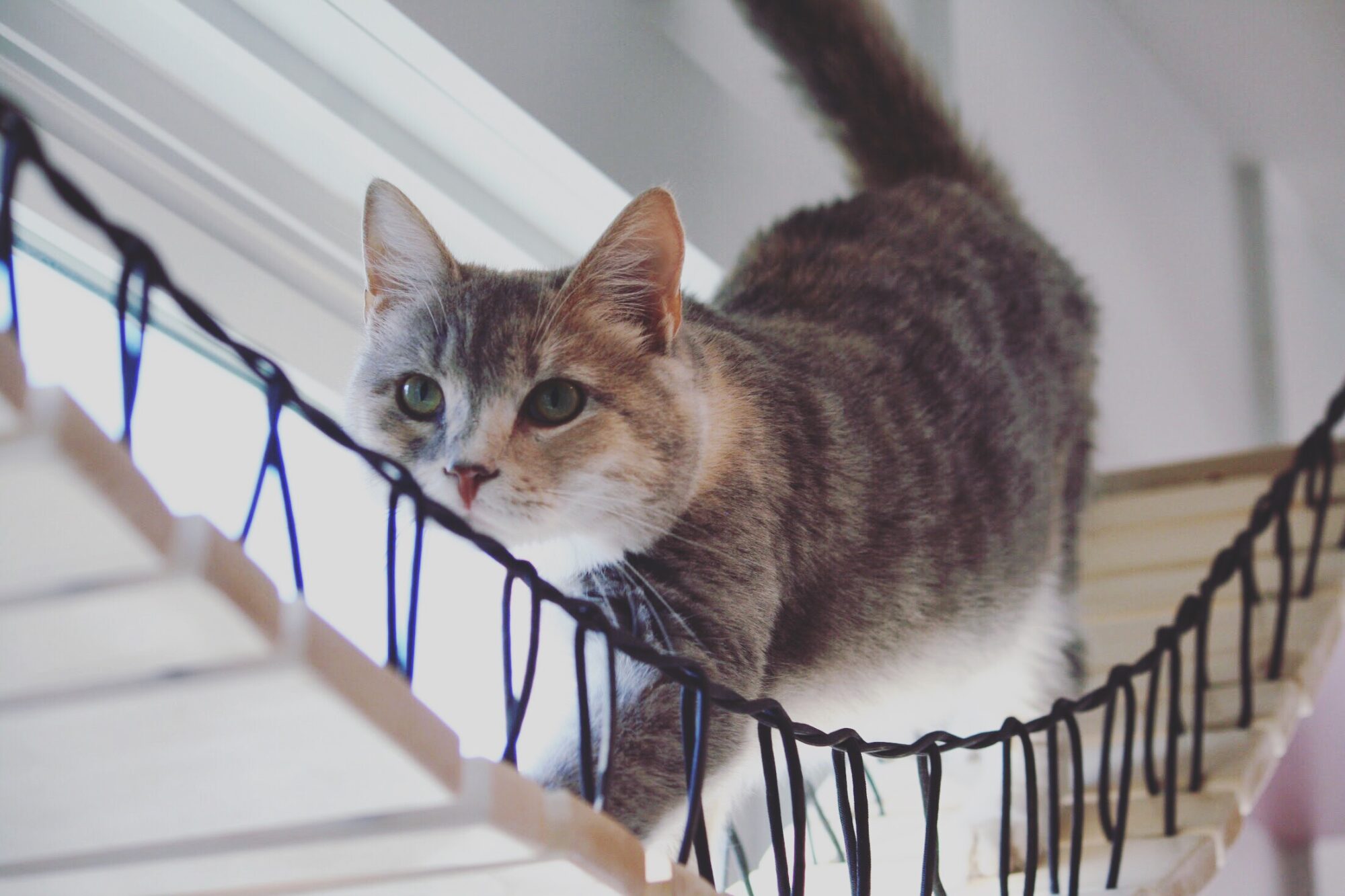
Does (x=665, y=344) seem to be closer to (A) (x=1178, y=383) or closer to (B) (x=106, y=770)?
(B) (x=106, y=770)

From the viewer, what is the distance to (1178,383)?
9.48 feet

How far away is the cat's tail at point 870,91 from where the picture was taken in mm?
1634

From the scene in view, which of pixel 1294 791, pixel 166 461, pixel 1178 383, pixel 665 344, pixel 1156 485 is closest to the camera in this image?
pixel 665 344

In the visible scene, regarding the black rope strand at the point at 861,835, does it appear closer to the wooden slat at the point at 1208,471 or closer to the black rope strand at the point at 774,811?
the black rope strand at the point at 774,811

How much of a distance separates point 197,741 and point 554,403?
1.60ft

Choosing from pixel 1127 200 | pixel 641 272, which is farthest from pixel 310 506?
pixel 1127 200

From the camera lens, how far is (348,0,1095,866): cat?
2.94 ft

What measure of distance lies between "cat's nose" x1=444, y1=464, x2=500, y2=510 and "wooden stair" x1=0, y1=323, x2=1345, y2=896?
0.28 m

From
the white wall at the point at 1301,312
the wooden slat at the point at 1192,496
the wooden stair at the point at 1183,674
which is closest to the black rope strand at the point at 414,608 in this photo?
the wooden stair at the point at 1183,674

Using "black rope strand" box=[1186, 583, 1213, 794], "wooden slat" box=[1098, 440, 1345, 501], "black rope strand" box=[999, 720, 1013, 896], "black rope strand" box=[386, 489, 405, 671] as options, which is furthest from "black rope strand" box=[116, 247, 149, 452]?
"wooden slat" box=[1098, 440, 1345, 501]

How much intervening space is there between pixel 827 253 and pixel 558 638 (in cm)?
66

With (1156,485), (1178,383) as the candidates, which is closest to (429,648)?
(1156,485)

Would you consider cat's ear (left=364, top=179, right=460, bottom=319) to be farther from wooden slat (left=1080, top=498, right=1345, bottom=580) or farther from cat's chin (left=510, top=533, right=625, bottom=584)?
wooden slat (left=1080, top=498, right=1345, bottom=580)

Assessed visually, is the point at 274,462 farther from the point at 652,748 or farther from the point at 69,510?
the point at 652,748
